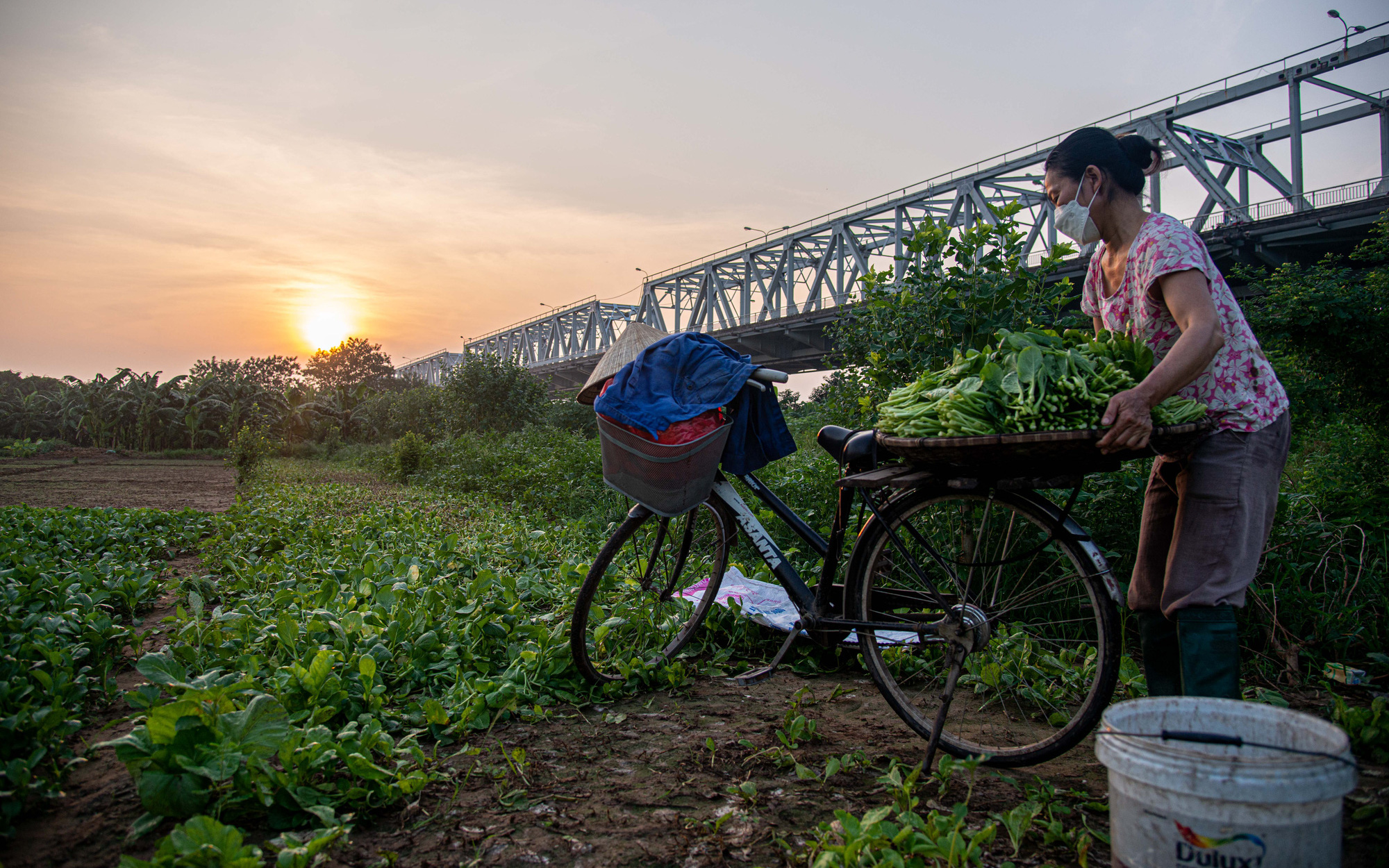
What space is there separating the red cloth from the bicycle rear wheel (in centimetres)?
33

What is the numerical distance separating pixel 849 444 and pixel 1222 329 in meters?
1.11

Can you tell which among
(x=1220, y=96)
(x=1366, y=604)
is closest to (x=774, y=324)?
(x=1220, y=96)

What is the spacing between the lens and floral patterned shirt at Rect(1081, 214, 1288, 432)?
182cm

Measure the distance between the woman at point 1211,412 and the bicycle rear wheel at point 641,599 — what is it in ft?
5.34

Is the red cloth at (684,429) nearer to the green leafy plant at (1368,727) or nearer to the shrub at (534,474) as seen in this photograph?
the green leafy plant at (1368,727)

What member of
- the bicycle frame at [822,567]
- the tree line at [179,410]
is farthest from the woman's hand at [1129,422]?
the tree line at [179,410]

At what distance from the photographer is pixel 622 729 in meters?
2.52

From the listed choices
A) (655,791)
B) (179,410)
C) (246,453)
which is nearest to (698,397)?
(655,791)

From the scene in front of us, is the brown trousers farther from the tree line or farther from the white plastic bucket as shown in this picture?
the tree line

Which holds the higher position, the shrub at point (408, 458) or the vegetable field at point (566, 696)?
the shrub at point (408, 458)

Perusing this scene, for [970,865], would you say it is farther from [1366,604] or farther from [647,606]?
[1366,604]

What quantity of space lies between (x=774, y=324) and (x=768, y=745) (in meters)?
31.8

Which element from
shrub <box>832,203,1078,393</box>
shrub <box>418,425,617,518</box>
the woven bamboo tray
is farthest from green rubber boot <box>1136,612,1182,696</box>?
shrub <box>418,425,617,518</box>

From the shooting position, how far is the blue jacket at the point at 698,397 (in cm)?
258
